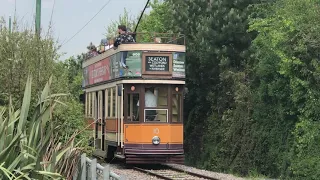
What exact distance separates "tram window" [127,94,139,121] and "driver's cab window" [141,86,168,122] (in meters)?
0.16

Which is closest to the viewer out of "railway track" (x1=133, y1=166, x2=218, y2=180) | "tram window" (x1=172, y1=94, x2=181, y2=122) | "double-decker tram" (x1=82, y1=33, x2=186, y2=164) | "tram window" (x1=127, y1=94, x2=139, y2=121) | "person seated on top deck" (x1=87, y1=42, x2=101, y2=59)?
"railway track" (x1=133, y1=166, x2=218, y2=180)

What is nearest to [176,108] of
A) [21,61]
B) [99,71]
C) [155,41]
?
[155,41]

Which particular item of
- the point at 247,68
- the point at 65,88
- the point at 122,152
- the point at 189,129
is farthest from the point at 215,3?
the point at 65,88

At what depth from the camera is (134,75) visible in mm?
17609

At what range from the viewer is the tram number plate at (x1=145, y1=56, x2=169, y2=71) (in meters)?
17.7

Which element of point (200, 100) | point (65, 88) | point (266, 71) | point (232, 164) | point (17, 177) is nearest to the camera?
point (17, 177)

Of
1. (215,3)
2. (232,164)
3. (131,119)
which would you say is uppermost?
(215,3)

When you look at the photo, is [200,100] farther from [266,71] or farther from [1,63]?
[1,63]

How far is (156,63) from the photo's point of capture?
17.7 metres

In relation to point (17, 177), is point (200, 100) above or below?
above

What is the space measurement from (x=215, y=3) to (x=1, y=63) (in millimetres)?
13992

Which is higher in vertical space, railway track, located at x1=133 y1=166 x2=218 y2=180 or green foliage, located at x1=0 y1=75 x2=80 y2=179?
green foliage, located at x1=0 y1=75 x2=80 y2=179

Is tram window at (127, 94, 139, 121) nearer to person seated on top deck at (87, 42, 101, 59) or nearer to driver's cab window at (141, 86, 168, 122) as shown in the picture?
driver's cab window at (141, 86, 168, 122)

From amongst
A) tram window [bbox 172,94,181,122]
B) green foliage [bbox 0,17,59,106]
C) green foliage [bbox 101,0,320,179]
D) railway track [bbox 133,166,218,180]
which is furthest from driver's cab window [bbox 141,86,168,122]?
green foliage [bbox 0,17,59,106]
